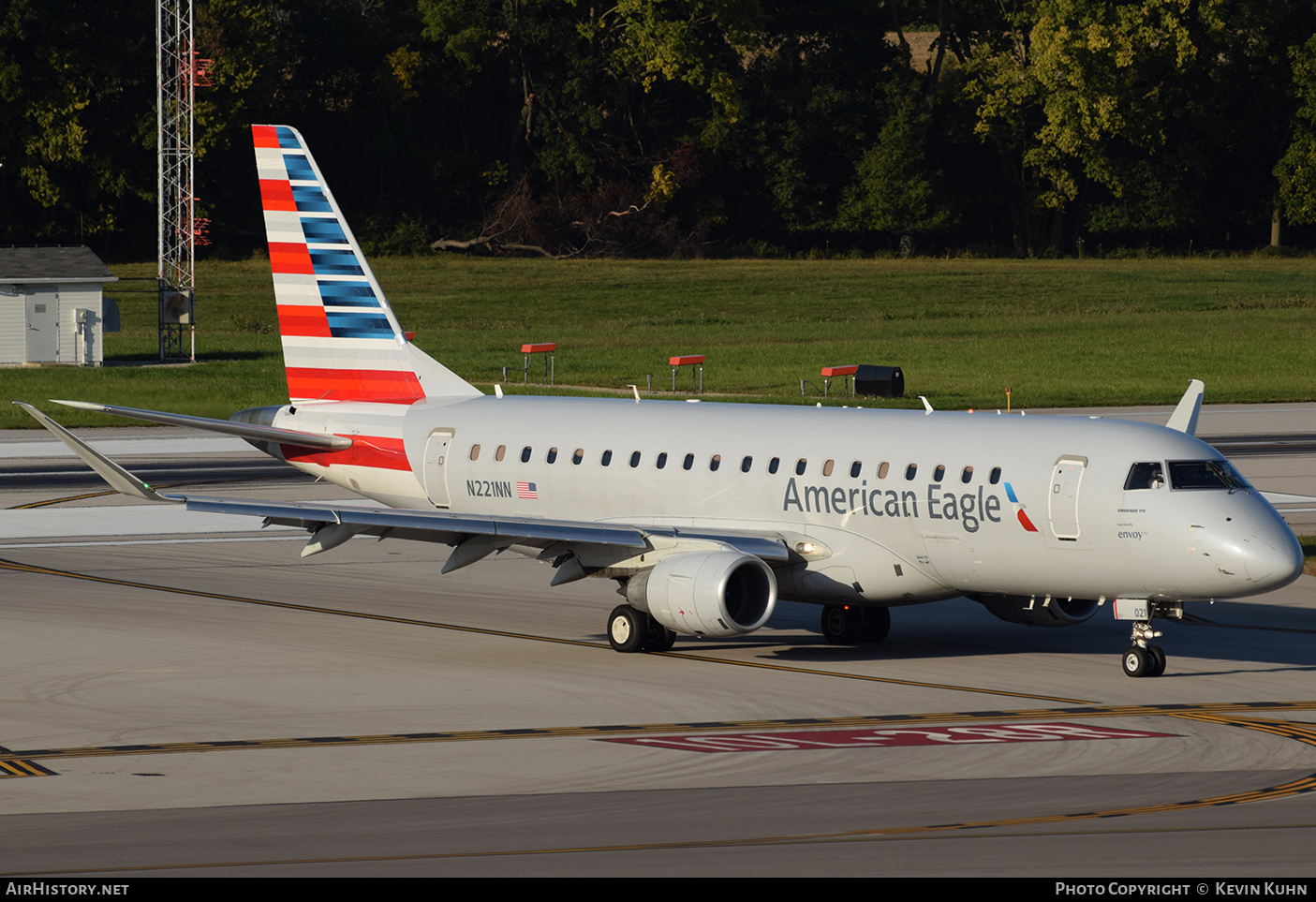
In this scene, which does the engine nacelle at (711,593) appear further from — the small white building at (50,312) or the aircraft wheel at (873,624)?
the small white building at (50,312)

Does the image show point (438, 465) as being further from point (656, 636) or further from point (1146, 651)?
point (1146, 651)

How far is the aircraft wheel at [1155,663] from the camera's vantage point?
2566 centimetres

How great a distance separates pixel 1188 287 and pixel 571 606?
306 feet

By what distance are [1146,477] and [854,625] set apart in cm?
623

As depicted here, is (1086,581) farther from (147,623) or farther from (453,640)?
(147,623)

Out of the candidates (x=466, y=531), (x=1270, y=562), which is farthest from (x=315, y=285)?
(x=1270, y=562)

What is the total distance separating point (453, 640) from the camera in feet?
94.7

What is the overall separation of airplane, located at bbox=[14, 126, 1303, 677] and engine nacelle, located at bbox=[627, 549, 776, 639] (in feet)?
0.12

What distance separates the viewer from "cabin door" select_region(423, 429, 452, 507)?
32.1 m

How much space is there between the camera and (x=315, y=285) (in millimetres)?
34688

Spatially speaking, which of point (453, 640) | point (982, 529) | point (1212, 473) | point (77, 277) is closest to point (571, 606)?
point (453, 640)

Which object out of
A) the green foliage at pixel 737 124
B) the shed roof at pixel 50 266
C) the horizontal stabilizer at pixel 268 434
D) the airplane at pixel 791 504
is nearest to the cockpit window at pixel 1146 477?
the airplane at pixel 791 504

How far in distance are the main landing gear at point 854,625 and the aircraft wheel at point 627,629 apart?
362 centimetres

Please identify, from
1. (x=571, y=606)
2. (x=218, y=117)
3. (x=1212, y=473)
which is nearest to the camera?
(x=1212, y=473)
